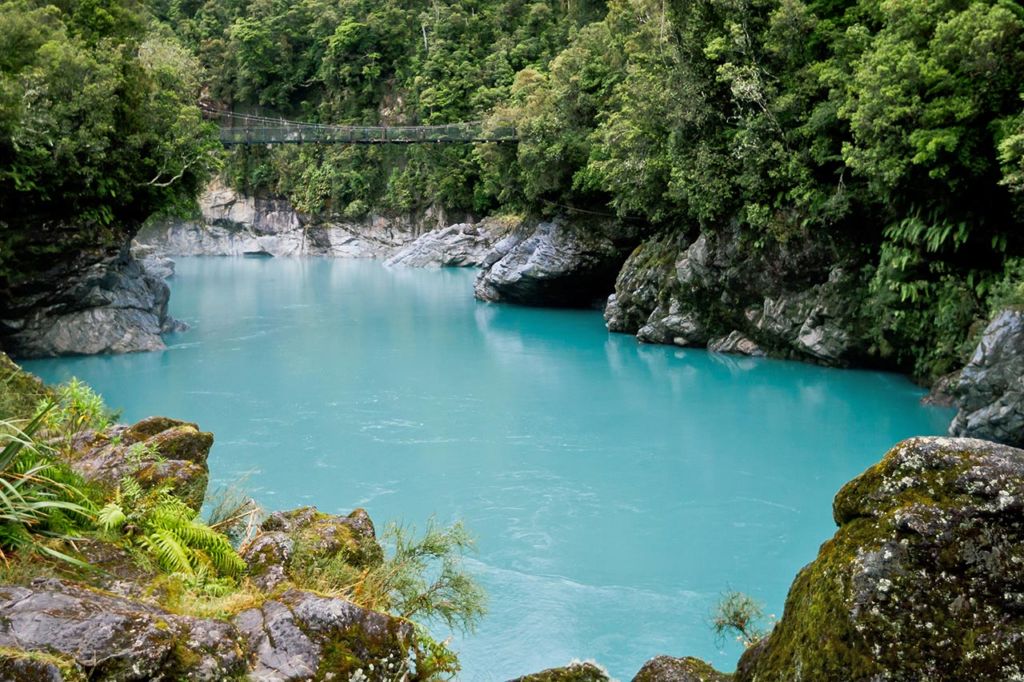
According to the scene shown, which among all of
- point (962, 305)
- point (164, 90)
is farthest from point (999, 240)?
point (164, 90)

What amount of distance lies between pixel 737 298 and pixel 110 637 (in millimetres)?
15913

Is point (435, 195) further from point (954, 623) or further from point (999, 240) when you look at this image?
point (954, 623)

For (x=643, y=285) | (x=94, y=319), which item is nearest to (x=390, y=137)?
(x=643, y=285)

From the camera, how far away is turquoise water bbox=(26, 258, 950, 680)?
729cm

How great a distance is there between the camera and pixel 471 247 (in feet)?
131

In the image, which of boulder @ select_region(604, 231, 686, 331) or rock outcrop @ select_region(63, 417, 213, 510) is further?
boulder @ select_region(604, 231, 686, 331)

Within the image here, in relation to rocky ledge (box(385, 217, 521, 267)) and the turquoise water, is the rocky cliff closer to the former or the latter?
the turquoise water

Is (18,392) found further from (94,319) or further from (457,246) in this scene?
(457,246)

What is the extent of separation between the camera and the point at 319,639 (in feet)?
9.84

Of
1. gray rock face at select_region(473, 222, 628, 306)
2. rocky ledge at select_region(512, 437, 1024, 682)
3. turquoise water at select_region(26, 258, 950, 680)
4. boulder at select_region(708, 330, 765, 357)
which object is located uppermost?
rocky ledge at select_region(512, 437, 1024, 682)

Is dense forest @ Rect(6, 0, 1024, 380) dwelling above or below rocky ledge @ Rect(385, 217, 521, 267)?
above

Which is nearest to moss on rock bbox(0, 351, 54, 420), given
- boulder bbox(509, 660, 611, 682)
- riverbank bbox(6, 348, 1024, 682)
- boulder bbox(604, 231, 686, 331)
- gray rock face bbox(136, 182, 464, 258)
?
riverbank bbox(6, 348, 1024, 682)

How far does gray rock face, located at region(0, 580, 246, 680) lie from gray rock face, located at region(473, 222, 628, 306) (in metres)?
21.9

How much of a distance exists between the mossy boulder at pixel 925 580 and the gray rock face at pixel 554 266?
71.2 feet
